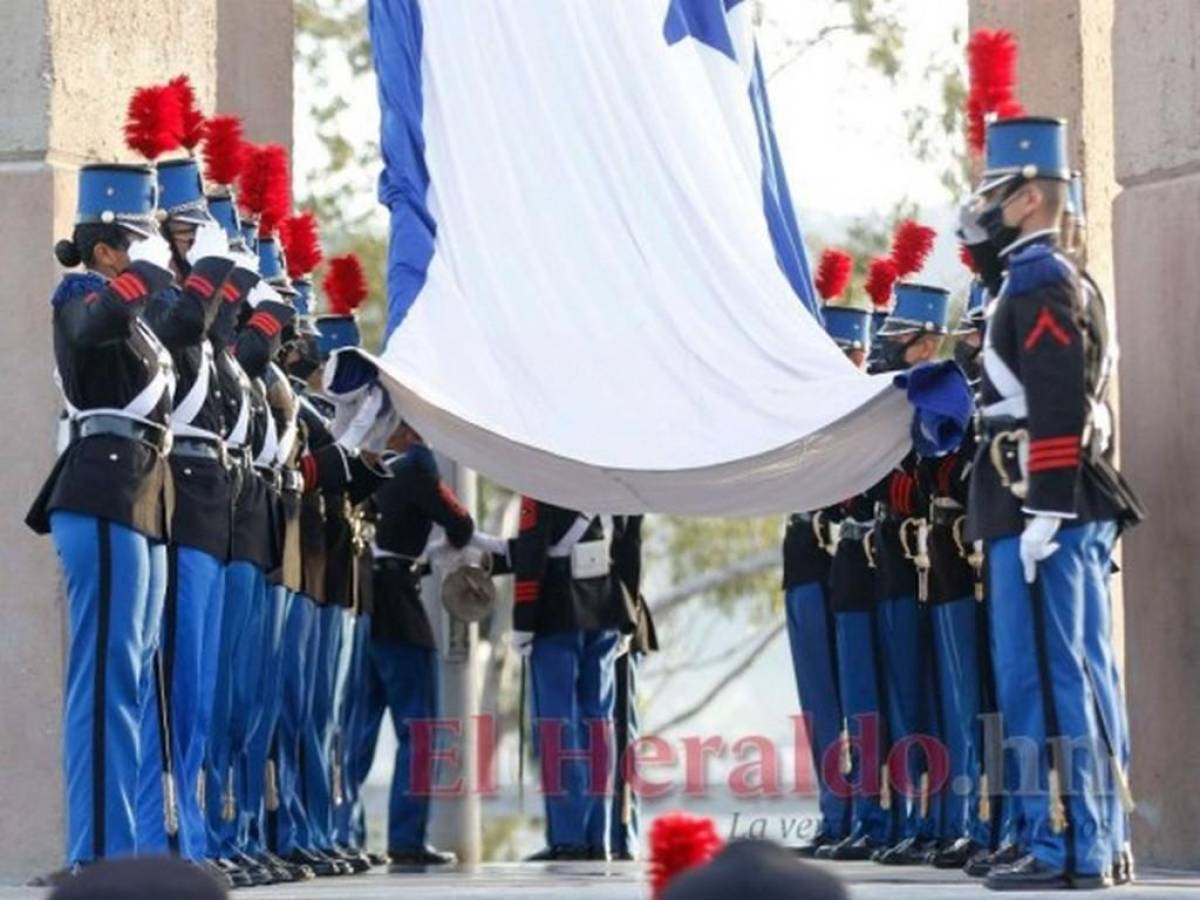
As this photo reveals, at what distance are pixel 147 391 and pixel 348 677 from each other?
3.40 metres

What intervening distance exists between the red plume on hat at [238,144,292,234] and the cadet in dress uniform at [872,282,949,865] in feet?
6.56

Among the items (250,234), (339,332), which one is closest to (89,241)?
(250,234)

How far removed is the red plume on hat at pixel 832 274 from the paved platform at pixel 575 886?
2081 mm

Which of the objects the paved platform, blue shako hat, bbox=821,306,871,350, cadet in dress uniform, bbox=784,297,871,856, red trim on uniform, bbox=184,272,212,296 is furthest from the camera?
cadet in dress uniform, bbox=784,297,871,856

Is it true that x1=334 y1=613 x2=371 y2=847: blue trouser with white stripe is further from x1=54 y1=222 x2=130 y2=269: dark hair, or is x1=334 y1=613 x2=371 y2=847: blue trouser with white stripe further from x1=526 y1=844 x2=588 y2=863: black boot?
x1=54 y1=222 x2=130 y2=269: dark hair

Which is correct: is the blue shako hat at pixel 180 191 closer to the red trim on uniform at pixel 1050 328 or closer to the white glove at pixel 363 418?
the white glove at pixel 363 418

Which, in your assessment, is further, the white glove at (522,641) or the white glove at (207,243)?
the white glove at (522,641)

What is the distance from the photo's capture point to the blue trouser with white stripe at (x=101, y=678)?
8.00 m

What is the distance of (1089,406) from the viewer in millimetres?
7801

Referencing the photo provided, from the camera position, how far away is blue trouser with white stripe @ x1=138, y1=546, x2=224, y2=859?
8.35 metres

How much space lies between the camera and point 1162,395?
923 cm

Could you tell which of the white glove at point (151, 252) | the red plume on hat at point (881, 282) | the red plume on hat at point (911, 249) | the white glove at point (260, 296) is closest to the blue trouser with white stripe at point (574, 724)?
the red plume on hat at point (881, 282)

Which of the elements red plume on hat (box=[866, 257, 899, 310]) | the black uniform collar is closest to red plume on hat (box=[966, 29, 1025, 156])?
the black uniform collar

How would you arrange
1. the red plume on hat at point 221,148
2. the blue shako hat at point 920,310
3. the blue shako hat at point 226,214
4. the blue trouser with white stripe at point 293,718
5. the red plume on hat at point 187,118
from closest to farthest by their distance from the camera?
the red plume on hat at point 187,118, the blue shako hat at point 226,214, the red plume on hat at point 221,148, the blue shako hat at point 920,310, the blue trouser with white stripe at point 293,718
